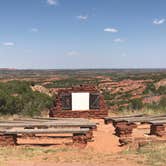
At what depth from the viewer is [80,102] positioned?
55.6 ft

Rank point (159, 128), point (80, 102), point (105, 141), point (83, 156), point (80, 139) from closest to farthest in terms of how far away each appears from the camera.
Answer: point (83, 156) → point (80, 139) → point (105, 141) → point (159, 128) → point (80, 102)

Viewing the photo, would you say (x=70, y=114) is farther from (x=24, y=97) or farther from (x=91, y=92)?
(x=24, y=97)

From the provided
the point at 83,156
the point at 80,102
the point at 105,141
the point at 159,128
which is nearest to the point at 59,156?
the point at 83,156

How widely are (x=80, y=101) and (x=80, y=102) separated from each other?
0.15 ft

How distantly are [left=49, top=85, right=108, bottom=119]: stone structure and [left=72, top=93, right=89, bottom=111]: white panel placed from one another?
0.05 metres

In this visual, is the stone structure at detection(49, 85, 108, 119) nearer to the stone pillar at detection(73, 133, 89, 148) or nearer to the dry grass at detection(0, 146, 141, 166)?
the stone pillar at detection(73, 133, 89, 148)

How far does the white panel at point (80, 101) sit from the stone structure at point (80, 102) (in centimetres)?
5

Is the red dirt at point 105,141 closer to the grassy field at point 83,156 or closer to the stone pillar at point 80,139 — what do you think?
the stone pillar at point 80,139

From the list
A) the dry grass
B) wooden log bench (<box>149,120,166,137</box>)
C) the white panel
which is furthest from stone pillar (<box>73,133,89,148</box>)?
the white panel

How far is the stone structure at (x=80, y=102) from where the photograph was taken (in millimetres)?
16719

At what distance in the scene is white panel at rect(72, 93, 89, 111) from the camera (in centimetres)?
1686

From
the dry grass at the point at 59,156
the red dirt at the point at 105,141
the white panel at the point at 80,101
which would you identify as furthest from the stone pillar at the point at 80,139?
the white panel at the point at 80,101

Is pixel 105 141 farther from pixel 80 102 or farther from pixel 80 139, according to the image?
pixel 80 102

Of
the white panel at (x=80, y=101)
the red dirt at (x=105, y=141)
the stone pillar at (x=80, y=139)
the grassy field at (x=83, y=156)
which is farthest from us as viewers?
the white panel at (x=80, y=101)
